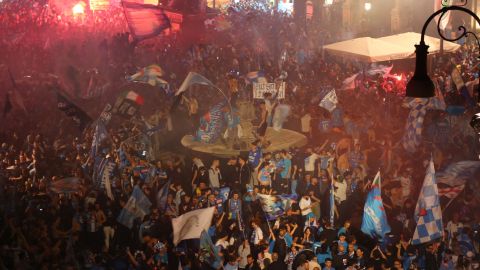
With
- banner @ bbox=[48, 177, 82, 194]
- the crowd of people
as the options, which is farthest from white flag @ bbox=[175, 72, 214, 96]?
banner @ bbox=[48, 177, 82, 194]

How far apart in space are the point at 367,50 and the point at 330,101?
917 mm

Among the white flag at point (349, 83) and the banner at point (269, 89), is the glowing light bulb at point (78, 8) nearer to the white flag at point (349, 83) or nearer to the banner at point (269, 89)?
the banner at point (269, 89)

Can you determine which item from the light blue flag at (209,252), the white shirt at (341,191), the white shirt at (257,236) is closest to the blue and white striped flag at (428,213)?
the white shirt at (341,191)

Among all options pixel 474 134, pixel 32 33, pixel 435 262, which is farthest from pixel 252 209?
pixel 32 33

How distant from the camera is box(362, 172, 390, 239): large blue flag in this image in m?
9.12

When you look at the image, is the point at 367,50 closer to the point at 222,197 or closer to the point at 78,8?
the point at 222,197

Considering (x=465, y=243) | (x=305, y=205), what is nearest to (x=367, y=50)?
(x=305, y=205)

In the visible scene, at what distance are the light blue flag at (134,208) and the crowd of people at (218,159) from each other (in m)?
0.06

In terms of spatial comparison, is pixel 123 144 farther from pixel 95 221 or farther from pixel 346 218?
pixel 346 218

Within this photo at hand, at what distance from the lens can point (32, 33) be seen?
9125 millimetres

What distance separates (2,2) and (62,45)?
104 cm

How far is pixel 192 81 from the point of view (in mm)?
9219

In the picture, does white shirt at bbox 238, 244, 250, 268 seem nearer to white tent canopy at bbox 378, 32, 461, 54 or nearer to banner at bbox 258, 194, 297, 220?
banner at bbox 258, 194, 297, 220

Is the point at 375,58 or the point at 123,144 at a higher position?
the point at 375,58
